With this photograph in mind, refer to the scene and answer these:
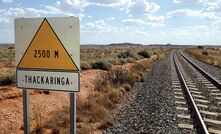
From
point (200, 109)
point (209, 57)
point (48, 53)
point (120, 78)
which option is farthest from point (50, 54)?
point (209, 57)

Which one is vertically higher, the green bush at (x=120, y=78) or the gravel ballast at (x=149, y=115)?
the green bush at (x=120, y=78)

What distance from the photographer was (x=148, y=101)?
1224cm

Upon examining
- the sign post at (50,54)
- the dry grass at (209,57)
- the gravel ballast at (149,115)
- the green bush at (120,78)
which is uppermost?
the sign post at (50,54)

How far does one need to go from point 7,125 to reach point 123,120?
3.12m

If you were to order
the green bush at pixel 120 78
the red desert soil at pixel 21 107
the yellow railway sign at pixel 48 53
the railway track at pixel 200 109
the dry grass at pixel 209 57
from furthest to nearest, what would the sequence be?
the dry grass at pixel 209 57, the green bush at pixel 120 78, the red desert soil at pixel 21 107, the railway track at pixel 200 109, the yellow railway sign at pixel 48 53

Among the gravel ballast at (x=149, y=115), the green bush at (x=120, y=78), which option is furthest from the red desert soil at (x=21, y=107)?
the green bush at (x=120, y=78)

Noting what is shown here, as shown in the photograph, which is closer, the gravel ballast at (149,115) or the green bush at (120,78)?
the gravel ballast at (149,115)

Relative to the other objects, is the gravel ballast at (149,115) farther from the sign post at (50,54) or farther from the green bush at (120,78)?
the sign post at (50,54)

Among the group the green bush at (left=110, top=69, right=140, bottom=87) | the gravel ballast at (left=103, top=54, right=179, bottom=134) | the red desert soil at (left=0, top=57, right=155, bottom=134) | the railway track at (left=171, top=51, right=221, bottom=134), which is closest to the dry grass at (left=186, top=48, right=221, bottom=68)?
the green bush at (left=110, top=69, right=140, bottom=87)

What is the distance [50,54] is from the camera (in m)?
4.51

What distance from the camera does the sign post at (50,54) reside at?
4.41 m

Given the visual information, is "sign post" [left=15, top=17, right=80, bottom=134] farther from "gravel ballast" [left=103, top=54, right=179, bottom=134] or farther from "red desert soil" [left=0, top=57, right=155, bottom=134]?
"red desert soil" [left=0, top=57, right=155, bottom=134]

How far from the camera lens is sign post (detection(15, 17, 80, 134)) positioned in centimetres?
441

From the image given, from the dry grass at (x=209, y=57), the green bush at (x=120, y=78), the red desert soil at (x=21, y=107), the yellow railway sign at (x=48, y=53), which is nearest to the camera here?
the yellow railway sign at (x=48, y=53)
